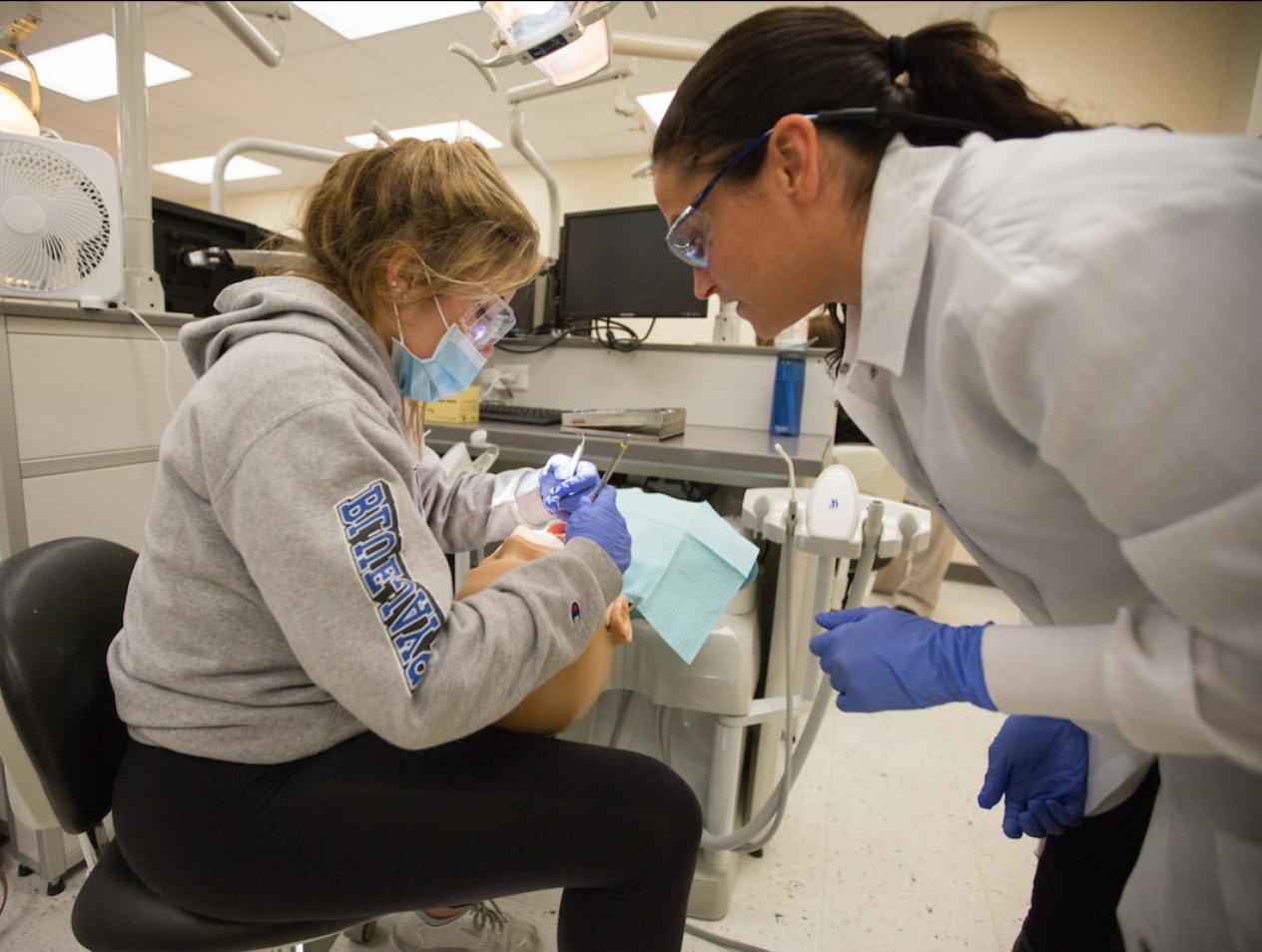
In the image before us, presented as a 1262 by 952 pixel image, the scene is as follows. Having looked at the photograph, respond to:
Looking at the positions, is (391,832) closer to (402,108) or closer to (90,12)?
(90,12)

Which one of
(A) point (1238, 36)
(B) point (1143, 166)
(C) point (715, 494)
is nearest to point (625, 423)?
(C) point (715, 494)

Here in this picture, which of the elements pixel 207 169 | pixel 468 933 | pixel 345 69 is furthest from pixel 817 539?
pixel 207 169

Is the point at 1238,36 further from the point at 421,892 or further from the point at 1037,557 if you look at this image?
the point at 421,892

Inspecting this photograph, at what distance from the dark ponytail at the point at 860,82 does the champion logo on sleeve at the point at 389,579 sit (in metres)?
0.50

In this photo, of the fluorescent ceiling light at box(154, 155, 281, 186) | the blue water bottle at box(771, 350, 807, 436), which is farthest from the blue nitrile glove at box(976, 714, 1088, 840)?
the fluorescent ceiling light at box(154, 155, 281, 186)

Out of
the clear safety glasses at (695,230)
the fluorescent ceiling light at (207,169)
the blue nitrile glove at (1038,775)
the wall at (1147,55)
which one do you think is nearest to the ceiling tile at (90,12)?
the wall at (1147,55)

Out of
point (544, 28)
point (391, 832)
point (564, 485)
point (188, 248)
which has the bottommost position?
point (391, 832)

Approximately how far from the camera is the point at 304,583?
52cm

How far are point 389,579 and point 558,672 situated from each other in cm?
24

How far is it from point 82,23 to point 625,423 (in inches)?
186

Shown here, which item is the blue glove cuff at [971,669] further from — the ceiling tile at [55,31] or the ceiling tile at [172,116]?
the ceiling tile at [172,116]

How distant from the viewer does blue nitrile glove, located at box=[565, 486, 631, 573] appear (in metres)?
0.75

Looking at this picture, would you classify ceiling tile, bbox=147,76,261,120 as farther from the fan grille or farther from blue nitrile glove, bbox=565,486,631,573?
blue nitrile glove, bbox=565,486,631,573

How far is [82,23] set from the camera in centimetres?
364
